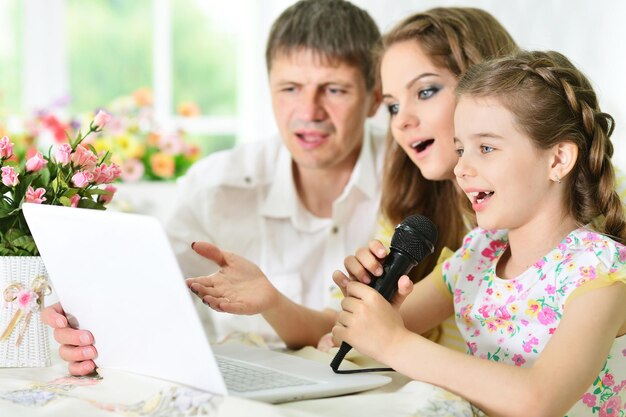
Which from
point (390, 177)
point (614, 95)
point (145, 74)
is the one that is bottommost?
point (145, 74)

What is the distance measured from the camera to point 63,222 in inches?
45.0

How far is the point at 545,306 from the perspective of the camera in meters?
1.32

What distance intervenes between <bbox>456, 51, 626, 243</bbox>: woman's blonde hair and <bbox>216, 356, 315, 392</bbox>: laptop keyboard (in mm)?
502

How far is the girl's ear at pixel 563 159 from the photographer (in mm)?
1336

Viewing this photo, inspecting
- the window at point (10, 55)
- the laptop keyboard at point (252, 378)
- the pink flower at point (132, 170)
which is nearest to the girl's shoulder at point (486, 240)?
the laptop keyboard at point (252, 378)

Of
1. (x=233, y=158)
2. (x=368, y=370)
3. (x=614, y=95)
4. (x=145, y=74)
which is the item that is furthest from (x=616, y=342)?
(x=145, y=74)

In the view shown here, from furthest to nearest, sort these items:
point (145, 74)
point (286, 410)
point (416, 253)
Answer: point (145, 74), point (416, 253), point (286, 410)

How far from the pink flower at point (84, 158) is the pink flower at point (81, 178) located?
2cm

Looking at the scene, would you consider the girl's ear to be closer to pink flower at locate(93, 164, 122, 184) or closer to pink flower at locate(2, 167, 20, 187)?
pink flower at locate(93, 164, 122, 184)

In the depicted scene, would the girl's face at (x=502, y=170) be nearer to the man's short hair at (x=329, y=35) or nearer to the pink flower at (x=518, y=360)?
the pink flower at (x=518, y=360)

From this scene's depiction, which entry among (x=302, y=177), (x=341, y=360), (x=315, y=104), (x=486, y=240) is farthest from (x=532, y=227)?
(x=302, y=177)

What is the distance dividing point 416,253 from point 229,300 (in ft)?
1.22

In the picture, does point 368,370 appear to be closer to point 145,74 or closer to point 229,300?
point 229,300

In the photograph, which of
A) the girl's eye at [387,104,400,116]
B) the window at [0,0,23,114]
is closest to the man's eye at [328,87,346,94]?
the girl's eye at [387,104,400,116]
